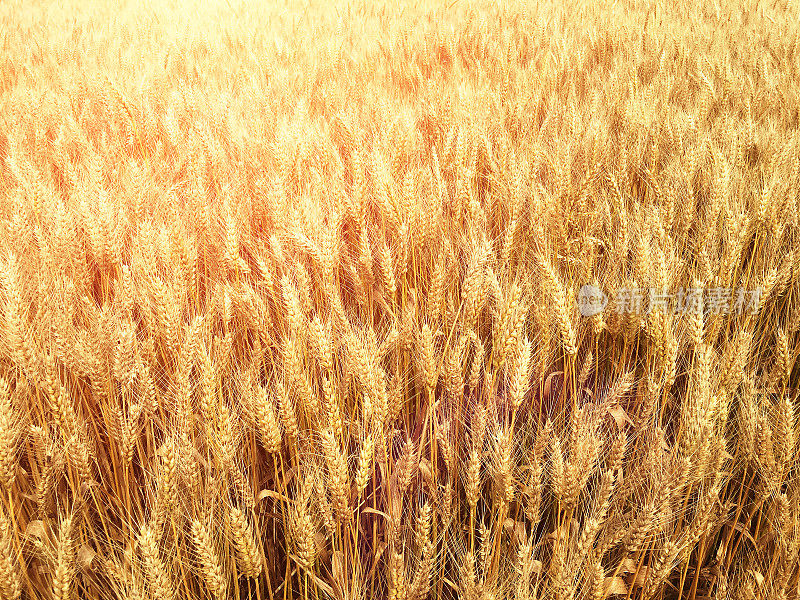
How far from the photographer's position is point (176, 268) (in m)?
1.40

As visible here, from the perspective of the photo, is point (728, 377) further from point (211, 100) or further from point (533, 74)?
point (211, 100)

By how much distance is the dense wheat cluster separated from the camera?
964mm

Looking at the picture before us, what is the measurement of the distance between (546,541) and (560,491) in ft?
0.75

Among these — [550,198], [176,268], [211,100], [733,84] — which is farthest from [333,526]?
[733,84]
